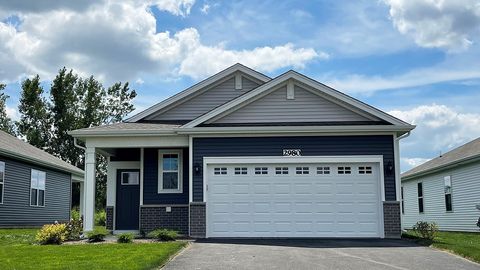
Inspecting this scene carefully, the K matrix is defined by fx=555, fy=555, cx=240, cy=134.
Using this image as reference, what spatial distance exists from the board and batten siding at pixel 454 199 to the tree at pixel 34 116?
1231 inches

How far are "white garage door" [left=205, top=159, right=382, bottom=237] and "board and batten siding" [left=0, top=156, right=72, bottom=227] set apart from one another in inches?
420

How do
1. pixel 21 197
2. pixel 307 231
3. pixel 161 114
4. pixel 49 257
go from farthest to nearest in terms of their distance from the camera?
pixel 21 197 → pixel 161 114 → pixel 307 231 → pixel 49 257

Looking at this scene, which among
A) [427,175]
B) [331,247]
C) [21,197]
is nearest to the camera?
[331,247]

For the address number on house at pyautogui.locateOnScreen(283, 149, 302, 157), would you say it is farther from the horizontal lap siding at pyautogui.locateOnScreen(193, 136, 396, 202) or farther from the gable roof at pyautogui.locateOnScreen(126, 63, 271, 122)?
the gable roof at pyautogui.locateOnScreen(126, 63, 271, 122)

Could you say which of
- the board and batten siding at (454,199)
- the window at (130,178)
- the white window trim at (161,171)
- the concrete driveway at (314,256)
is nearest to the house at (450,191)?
A: the board and batten siding at (454,199)

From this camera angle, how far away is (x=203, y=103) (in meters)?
20.3

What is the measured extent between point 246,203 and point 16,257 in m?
7.20

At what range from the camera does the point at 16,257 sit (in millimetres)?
11445

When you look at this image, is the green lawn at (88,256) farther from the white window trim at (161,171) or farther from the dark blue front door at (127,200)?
the dark blue front door at (127,200)

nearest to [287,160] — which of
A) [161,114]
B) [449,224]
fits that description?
[161,114]

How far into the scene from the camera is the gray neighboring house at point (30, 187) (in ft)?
74.9

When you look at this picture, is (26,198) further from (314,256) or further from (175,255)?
(314,256)

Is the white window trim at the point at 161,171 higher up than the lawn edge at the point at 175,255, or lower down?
higher up

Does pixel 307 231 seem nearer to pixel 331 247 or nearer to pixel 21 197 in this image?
pixel 331 247
